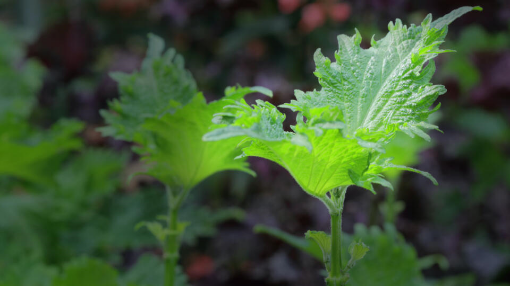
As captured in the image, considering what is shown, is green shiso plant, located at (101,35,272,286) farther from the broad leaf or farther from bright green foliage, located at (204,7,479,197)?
the broad leaf

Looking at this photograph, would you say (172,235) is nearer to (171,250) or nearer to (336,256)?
(171,250)

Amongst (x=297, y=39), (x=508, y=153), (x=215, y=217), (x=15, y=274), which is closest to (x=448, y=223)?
(x=508, y=153)

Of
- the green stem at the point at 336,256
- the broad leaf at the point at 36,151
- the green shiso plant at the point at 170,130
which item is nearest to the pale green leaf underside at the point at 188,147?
the green shiso plant at the point at 170,130

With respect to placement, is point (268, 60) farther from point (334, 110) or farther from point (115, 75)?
point (334, 110)

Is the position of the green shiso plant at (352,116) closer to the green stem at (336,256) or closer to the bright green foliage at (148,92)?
the green stem at (336,256)

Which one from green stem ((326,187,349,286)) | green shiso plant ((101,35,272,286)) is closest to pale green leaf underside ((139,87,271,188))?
green shiso plant ((101,35,272,286))

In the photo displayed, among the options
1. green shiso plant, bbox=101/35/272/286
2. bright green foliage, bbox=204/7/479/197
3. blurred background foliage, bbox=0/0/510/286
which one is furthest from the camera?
blurred background foliage, bbox=0/0/510/286

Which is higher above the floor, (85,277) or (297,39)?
(297,39)
